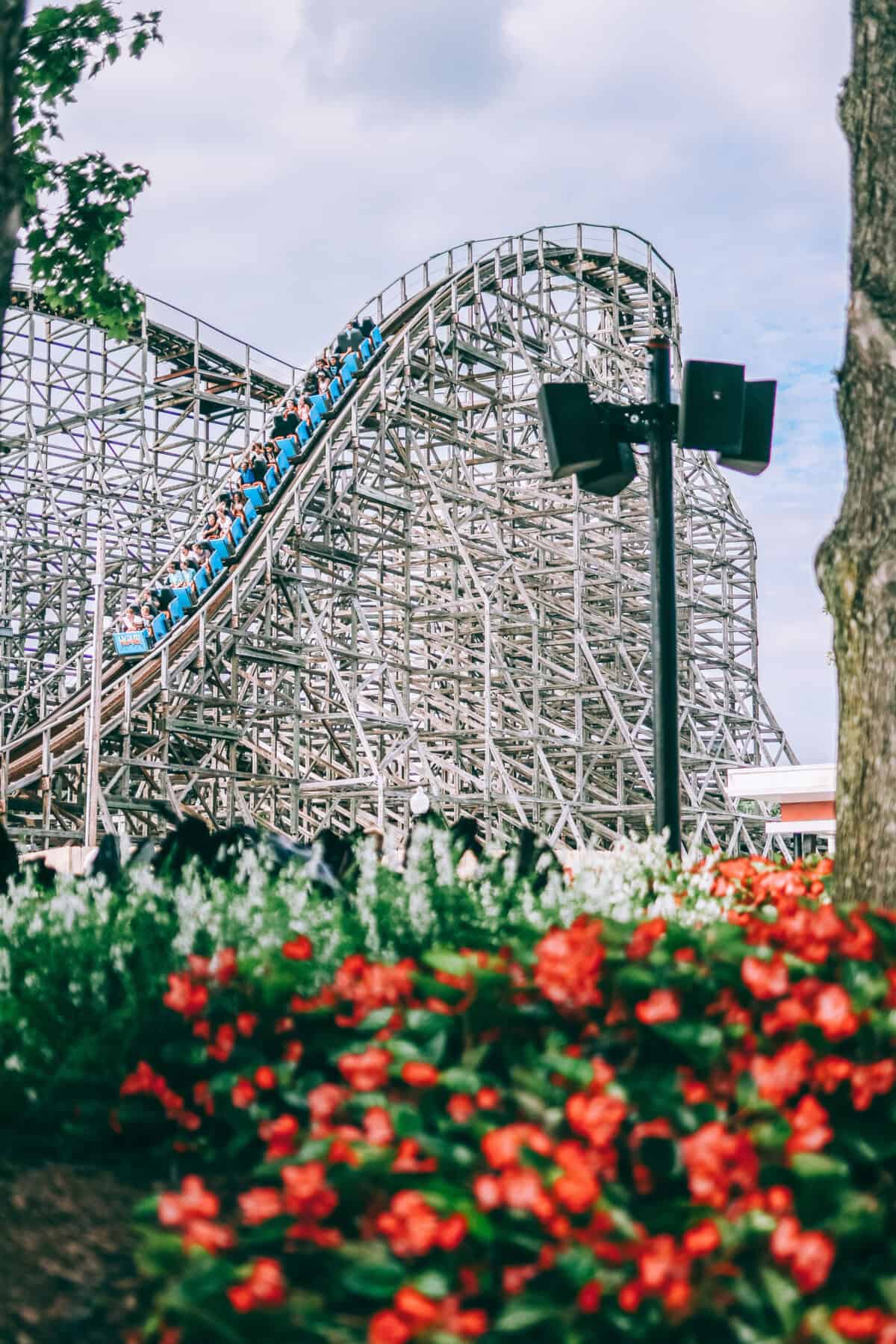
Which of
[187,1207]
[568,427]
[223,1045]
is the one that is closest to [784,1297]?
[187,1207]

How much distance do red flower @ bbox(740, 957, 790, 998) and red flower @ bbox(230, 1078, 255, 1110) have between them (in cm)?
123

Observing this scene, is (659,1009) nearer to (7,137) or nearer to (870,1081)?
(870,1081)

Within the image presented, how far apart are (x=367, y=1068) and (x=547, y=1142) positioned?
1.62ft

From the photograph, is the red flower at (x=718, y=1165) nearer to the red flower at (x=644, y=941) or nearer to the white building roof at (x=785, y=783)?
the red flower at (x=644, y=941)

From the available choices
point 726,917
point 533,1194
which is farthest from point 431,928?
point 533,1194

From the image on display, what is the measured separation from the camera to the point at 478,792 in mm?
30984

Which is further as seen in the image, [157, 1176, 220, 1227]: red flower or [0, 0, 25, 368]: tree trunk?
[0, 0, 25, 368]: tree trunk

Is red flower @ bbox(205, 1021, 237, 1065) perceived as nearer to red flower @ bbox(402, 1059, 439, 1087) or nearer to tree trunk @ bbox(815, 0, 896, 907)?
red flower @ bbox(402, 1059, 439, 1087)

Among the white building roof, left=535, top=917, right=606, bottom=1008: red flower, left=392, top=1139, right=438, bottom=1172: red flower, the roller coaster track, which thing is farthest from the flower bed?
Result: the white building roof

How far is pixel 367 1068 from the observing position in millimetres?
3201

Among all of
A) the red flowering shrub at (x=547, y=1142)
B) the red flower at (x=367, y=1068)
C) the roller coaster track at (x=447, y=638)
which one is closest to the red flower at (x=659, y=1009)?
the red flowering shrub at (x=547, y=1142)

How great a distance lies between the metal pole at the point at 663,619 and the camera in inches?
274

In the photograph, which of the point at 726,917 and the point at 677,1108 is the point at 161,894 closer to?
the point at 726,917

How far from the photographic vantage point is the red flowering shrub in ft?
8.63
